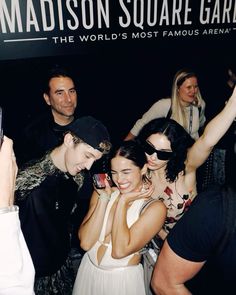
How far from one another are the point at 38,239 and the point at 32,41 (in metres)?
2.38

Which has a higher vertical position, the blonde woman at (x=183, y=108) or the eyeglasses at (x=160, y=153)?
the blonde woman at (x=183, y=108)

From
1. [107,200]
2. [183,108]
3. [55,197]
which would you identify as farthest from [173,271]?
[183,108]

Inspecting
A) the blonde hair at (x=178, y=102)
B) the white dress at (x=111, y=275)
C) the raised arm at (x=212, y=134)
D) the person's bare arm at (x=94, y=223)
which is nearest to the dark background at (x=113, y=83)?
the blonde hair at (x=178, y=102)

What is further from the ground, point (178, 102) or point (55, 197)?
point (178, 102)

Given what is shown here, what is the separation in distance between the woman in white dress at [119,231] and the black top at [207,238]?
30.3 inches

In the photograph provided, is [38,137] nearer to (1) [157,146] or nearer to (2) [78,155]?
(2) [78,155]

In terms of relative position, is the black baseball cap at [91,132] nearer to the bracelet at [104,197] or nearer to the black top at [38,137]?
the bracelet at [104,197]

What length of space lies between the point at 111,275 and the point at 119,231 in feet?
1.07

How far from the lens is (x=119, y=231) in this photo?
2.25m

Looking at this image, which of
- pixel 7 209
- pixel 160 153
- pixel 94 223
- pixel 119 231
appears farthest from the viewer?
pixel 160 153

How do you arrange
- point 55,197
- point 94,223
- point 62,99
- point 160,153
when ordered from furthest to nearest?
point 62,99, point 160,153, point 55,197, point 94,223

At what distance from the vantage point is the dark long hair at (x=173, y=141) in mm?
2789

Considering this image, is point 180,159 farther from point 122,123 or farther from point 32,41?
point 122,123

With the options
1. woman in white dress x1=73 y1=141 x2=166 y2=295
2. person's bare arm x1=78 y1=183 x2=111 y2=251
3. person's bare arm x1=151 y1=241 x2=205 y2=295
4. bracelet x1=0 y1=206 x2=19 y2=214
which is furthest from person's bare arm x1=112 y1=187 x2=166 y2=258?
bracelet x1=0 y1=206 x2=19 y2=214
